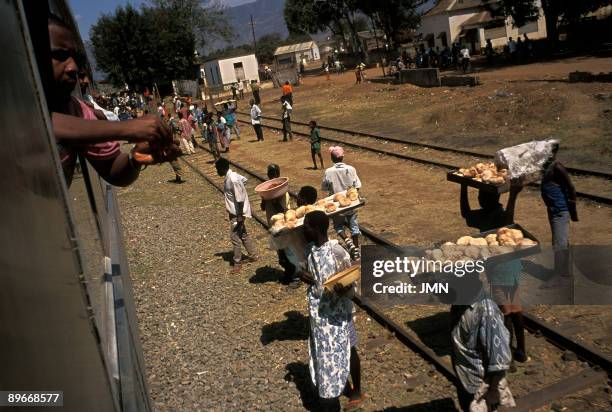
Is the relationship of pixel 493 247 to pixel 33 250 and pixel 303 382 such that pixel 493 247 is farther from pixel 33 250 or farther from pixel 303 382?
pixel 33 250

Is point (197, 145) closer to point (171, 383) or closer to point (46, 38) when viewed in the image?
point (171, 383)

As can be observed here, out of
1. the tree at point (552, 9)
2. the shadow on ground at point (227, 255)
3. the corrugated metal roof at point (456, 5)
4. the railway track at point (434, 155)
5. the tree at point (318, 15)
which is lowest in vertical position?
the shadow on ground at point (227, 255)

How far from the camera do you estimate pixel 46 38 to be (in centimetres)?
210

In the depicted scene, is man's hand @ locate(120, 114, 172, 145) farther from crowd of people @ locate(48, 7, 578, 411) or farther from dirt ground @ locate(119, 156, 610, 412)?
dirt ground @ locate(119, 156, 610, 412)

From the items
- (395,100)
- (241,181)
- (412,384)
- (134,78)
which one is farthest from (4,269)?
(134,78)

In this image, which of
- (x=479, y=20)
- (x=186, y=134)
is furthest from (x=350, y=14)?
(x=186, y=134)

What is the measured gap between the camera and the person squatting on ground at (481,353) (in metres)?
4.35

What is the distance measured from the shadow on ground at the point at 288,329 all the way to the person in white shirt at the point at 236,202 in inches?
95.5

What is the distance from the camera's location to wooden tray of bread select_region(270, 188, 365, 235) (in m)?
7.34

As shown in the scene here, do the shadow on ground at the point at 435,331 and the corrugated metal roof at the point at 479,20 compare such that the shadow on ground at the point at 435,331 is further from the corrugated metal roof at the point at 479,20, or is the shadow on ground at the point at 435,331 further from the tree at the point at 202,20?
the tree at the point at 202,20

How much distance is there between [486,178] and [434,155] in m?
9.77

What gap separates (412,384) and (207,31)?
273 ft

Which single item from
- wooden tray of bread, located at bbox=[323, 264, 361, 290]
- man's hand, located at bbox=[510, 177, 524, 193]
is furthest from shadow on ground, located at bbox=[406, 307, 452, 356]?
wooden tray of bread, located at bbox=[323, 264, 361, 290]

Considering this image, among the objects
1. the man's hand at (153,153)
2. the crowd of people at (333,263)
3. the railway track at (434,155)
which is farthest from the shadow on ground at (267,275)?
the man's hand at (153,153)
